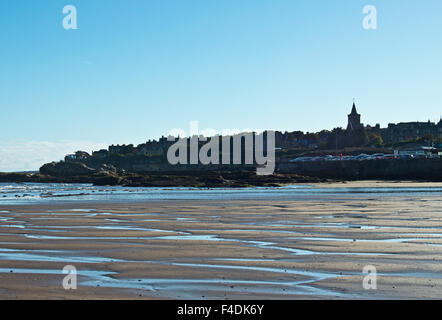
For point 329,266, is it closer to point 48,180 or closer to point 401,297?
point 401,297

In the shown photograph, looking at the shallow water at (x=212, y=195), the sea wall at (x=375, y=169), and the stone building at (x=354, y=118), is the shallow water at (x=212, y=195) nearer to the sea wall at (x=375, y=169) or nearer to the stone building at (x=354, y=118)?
the sea wall at (x=375, y=169)

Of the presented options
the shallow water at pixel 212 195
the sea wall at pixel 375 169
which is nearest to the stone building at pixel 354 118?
the sea wall at pixel 375 169

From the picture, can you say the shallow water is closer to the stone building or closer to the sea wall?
the sea wall

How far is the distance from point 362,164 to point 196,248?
74.0 metres

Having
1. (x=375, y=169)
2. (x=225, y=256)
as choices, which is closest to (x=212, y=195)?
(x=225, y=256)

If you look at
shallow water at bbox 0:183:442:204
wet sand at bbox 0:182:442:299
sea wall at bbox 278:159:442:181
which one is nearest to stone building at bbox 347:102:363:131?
sea wall at bbox 278:159:442:181

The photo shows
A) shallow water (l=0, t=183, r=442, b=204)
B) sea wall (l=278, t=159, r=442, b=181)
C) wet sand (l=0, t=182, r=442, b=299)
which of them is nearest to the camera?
wet sand (l=0, t=182, r=442, b=299)

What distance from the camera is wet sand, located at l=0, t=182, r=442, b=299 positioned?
10336mm

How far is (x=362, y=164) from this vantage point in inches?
3388

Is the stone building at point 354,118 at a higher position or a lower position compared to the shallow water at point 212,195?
higher

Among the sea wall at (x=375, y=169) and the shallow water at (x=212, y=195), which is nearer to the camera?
the shallow water at (x=212, y=195)

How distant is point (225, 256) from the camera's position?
14.2 metres

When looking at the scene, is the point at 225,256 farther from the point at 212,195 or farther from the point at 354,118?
the point at 354,118

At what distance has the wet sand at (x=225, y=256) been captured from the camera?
1034 centimetres
